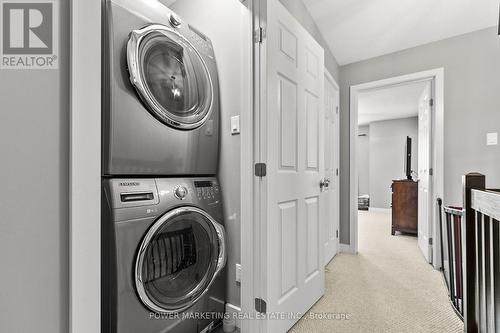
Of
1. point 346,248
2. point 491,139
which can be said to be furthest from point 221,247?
point 491,139

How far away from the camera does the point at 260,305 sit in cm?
139

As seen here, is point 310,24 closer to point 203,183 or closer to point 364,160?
point 203,183

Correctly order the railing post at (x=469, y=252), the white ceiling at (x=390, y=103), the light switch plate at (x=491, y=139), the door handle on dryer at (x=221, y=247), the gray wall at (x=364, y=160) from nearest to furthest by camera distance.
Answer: the railing post at (x=469, y=252), the door handle on dryer at (x=221, y=247), the light switch plate at (x=491, y=139), the white ceiling at (x=390, y=103), the gray wall at (x=364, y=160)

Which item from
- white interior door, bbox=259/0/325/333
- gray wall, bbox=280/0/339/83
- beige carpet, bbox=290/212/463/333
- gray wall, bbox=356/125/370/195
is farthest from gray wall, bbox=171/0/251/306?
gray wall, bbox=356/125/370/195

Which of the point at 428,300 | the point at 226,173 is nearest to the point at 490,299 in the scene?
the point at 428,300

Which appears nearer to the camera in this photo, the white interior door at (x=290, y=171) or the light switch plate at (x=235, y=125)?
the white interior door at (x=290, y=171)

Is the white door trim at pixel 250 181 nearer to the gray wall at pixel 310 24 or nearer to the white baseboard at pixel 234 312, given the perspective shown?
the white baseboard at pixel 234 312

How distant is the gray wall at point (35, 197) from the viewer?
659 millimetres

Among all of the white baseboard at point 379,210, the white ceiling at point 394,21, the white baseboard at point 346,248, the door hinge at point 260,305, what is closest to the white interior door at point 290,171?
the door hinge at point 260,305

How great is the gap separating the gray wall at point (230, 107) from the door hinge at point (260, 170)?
225mm

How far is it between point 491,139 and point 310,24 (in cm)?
215

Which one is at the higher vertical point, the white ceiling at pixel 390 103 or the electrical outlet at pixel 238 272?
the white ceiling at pixel 390 103

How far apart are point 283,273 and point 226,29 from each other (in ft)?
5.34

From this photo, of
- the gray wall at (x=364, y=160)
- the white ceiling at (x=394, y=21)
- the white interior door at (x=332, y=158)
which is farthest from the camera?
the gray wall at (x=364, y=160)
